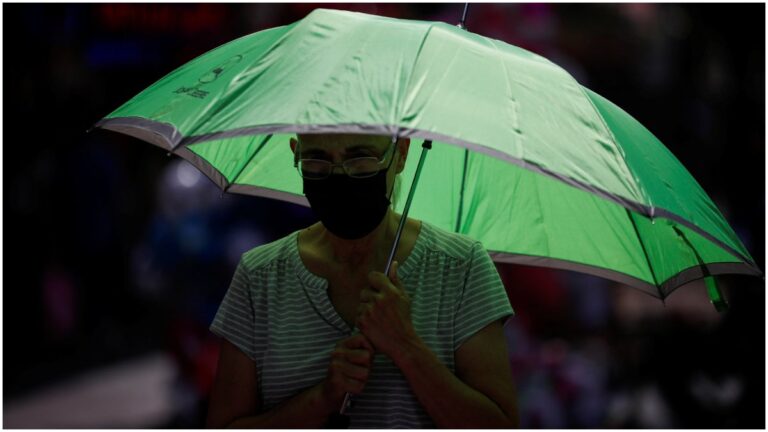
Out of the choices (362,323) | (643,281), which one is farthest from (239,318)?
(643,281)

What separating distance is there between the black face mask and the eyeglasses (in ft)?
0.04

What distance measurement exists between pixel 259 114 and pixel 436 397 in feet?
2.28

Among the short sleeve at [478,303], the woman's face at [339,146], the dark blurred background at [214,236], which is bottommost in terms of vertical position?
the dark blurred background at [214,236]

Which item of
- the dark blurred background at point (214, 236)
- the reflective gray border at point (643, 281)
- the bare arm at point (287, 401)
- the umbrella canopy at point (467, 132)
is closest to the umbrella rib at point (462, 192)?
the umbrella canopy at point (467, 132)

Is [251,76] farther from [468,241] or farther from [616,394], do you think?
[616,394]

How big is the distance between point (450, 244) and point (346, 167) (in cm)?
31

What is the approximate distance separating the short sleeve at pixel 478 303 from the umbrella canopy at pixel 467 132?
0.95ft

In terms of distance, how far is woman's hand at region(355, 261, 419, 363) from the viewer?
261 cm

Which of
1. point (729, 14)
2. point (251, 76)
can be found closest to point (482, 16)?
point (729, 14)

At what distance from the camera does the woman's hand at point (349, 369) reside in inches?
103

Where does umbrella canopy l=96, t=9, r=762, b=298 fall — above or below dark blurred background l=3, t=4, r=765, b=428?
above

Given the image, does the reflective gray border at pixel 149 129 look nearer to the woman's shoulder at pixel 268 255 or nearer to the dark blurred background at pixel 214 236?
the woman's shoulder at pixel 268 255

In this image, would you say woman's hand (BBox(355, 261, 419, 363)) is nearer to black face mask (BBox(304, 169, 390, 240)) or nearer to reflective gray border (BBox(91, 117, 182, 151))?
black face mask (BBox(304, 169, 390, 240))

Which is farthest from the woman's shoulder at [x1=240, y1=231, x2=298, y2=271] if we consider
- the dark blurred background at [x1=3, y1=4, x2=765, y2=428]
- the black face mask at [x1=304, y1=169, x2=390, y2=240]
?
the dark blurred background at [x1=3, y1=4, x2=765, y2=428]
